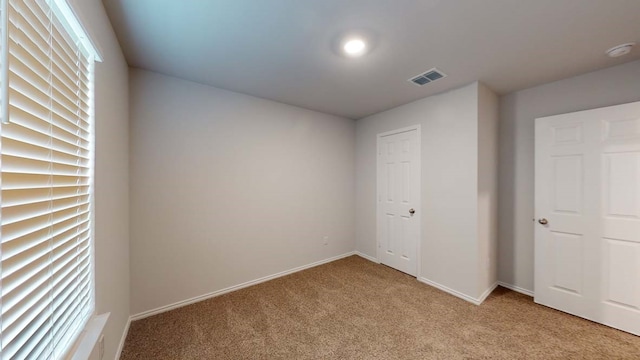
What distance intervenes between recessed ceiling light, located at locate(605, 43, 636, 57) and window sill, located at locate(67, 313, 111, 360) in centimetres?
411

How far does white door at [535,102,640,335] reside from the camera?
2.04 meters

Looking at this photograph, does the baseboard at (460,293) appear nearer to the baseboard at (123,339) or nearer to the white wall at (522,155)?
the white wall at (522,155)

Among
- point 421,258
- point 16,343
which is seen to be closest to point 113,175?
point 16,343

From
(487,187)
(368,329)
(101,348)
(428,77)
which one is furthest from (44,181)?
(487,187)

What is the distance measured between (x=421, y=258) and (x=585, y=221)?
163cm

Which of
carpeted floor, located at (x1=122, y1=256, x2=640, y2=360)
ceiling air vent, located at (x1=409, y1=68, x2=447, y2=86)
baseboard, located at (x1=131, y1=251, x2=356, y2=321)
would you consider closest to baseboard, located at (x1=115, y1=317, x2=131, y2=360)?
carpeted floor, located at (x1=122, y1=256, x2=640, y2=360)

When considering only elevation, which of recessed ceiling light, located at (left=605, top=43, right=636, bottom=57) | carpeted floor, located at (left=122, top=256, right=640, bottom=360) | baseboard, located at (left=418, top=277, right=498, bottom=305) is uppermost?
recessed ceiling light, located at (left=605, top=43, right=636, bottom=57)

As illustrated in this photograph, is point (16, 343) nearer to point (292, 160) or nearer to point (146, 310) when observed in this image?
point (146, 310)

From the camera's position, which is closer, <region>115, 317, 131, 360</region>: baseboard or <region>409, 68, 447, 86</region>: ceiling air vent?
<region>115, 317, 131, 360</region>: baseboard

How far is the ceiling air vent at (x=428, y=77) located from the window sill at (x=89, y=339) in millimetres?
3169

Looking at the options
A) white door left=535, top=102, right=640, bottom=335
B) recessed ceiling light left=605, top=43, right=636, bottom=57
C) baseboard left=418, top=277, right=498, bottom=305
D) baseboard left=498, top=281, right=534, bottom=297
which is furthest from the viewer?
baseboard left=498, top=281, right=534, bottom=297

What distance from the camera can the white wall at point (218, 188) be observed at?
227 centimetres

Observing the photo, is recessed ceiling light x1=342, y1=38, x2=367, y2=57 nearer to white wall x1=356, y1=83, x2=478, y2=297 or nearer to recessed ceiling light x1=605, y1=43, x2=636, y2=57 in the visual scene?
white wall x1=356, y1=83, x2=478, y2=297

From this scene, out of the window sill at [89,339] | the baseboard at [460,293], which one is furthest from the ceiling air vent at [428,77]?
the window sill at [89,339]
